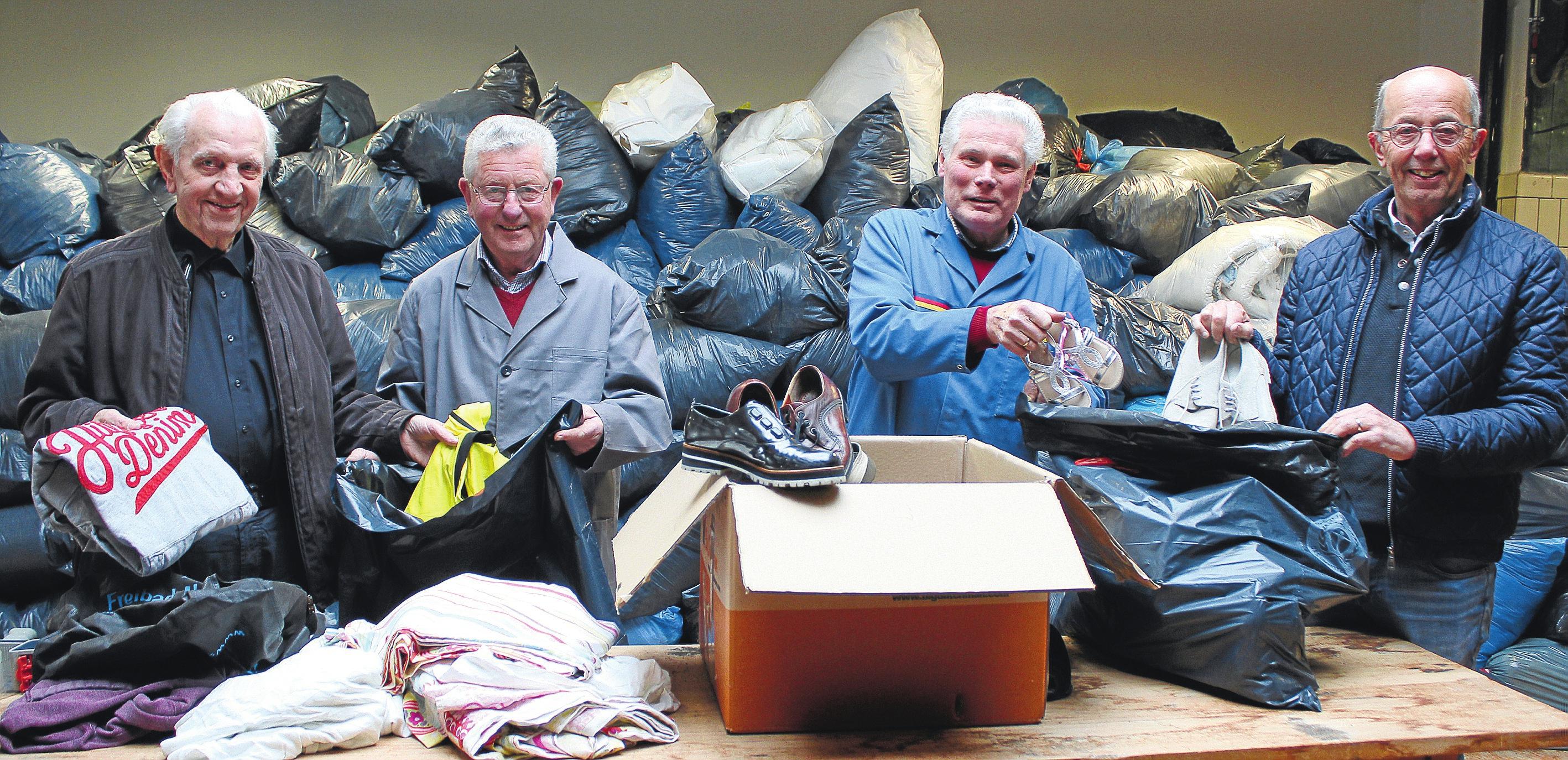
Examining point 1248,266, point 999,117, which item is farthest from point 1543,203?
A: point 999,117

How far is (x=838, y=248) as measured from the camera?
303 cm

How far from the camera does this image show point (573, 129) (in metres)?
3.21

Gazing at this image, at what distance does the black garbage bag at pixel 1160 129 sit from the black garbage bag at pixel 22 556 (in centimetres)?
377

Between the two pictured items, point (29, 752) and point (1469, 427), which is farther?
point (1469, 427)

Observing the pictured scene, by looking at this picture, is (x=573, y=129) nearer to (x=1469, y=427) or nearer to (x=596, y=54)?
(x=596, y=54)

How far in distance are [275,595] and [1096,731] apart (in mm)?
884

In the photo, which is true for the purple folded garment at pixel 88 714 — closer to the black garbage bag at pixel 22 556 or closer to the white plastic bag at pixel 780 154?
the black garbage bag at pixel 22 556

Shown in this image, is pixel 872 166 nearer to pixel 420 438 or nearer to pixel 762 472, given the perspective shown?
pixel 420 438

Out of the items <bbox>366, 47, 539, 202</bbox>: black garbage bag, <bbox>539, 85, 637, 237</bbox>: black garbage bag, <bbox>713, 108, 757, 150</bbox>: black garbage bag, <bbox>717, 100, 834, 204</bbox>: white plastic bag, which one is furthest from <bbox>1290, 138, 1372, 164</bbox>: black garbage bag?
<bbox>366, 47, 539, 202</bbox>: black garbage bag

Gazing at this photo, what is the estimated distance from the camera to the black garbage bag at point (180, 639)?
106 centimetres

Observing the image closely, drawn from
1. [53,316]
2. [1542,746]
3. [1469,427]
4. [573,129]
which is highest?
[573,129]

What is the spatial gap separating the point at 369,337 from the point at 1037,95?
2578 millimetres

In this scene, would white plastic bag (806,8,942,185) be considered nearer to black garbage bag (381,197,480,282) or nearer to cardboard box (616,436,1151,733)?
black garbage bag (381,197,480,282)

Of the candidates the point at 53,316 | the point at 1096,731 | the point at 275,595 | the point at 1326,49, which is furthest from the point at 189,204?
the point at 1326,49
